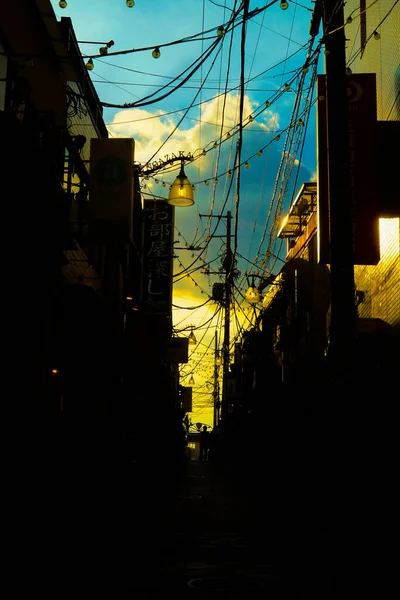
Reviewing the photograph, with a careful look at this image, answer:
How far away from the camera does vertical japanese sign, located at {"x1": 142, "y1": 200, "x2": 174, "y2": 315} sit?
98.8 feet

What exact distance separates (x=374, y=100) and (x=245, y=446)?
45968mm

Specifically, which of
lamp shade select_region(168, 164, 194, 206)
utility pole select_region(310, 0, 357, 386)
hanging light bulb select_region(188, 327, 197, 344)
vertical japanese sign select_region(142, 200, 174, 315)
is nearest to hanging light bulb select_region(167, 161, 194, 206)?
lamp shade select_region(168, 164, 194, 206)

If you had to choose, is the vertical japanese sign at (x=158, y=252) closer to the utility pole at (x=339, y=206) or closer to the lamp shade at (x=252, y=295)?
the lamp shade at (x=252, y=295)

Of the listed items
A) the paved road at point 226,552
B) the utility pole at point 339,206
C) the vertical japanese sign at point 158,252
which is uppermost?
the vertical japanese sign at point 158,252

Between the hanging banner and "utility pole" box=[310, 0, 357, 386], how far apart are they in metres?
2.58

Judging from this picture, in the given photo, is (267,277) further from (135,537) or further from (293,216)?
(135,537)

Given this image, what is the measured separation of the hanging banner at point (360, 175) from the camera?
1465 cm

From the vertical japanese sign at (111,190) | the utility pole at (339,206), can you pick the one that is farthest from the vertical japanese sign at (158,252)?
the utility pole at (339,206)

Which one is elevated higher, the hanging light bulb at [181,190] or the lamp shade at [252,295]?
the lamp shade at [252,295]

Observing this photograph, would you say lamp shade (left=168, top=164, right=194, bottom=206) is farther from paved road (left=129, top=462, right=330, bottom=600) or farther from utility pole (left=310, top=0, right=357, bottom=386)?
paved road (left=129, top=462, right=330, bottom=600)

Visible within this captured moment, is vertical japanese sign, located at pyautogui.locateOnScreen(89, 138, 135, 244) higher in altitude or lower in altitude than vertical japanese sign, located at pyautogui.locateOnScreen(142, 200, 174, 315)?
lower

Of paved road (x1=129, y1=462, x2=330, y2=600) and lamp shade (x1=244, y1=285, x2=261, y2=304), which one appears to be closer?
paved road (x1=129, y1=462, x2=330, y2=600)

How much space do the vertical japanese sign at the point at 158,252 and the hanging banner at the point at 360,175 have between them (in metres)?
14.9

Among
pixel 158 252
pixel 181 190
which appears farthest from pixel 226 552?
pixel 158 252
